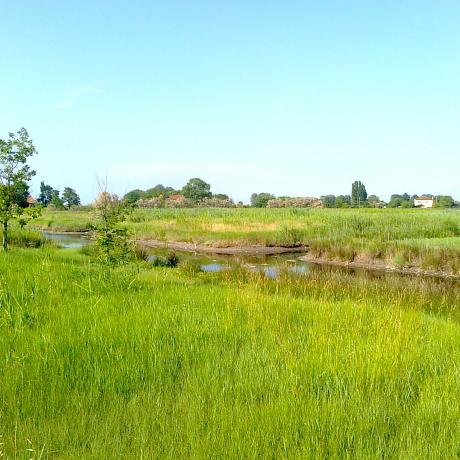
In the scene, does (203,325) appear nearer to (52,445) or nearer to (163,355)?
(163,355)

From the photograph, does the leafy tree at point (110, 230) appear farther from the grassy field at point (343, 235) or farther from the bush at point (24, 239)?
the grassy field at point (343, 235)

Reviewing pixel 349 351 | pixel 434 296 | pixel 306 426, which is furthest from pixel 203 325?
pixel 434 296

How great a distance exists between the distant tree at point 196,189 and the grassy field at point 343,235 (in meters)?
75.2

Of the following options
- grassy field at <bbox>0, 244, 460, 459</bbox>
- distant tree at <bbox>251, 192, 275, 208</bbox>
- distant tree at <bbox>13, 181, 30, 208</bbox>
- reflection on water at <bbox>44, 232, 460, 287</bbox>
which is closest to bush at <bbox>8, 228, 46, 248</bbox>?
reflection on water at <bbox>44, 232, 460, 287</bbox>

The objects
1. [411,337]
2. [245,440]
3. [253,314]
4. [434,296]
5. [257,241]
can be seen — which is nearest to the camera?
[245,440]

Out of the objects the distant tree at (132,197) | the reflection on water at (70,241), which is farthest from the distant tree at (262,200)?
the reflection on water at (70,241)

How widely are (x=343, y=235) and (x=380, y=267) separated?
8.59m

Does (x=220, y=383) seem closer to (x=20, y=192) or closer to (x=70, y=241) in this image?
(x=20, y=192)

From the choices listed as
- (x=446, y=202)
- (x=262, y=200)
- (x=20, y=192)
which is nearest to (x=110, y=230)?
(x=20, y=192)

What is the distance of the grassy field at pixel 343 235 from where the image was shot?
25.1 meters

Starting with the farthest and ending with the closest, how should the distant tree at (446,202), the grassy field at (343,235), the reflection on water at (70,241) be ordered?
1. the distant tree at (446,202)
2. the reflection on water at (70,241)
3. the grassy field at (343,235)

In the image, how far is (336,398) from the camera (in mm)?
4172

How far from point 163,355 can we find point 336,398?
6.53 ft

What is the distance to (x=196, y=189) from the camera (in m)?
129
